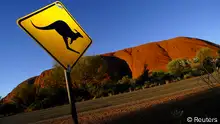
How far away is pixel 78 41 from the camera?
145 inches

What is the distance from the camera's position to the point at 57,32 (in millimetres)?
3395

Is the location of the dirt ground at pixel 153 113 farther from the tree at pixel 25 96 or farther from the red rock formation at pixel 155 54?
the red rock formation at pixel 155 54

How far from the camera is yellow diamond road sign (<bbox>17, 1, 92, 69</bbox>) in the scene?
3.20 meters

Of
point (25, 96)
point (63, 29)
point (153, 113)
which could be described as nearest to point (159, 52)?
point (25, 96)

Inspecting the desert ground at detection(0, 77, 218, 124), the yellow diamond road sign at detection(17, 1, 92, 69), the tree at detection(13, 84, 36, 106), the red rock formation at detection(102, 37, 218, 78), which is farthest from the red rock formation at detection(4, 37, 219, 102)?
the yellow diamond road sign at detection(17, 1, 92, 69)

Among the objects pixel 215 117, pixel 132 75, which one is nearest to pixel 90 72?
pixel 132 75

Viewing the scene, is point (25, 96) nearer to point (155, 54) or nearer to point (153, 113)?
point (153, 113)

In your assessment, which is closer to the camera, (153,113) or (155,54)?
(153,113)

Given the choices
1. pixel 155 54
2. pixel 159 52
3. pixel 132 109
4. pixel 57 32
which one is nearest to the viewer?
pixel 57 32

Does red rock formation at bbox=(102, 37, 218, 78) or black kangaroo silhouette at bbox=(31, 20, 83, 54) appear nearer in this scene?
black kangaroo silhouette at bbox=(31, 20, 83, 54)

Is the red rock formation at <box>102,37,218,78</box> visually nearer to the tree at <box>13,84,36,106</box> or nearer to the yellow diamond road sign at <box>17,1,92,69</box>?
the tree at <box>13,84,36,106</box>

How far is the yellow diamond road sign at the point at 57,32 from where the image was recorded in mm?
3199

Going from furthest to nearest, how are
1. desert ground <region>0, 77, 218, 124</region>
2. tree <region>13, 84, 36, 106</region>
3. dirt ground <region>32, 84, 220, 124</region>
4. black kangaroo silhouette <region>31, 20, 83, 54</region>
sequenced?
tree <region>13, 84, 36, 106</region> → desert ground <region>0, 77, 218, 124</region> → dirt ground <region>32, 84, 220, 124</region> → black kangaroo silhouette <region>31, 20, 83, 54</region>

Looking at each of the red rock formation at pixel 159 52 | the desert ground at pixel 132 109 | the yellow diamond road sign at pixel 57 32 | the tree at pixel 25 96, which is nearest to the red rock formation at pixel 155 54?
the red rock formation at pixel 159 52
